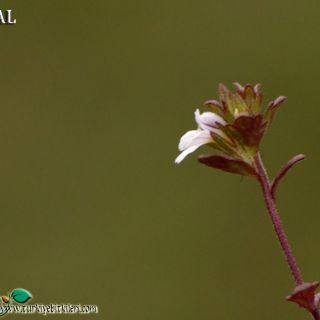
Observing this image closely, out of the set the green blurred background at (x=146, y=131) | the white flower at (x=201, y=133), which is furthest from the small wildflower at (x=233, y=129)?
the green blurred background at (x=146, y=131)

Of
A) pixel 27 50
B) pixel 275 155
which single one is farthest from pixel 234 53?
pixel 27 50

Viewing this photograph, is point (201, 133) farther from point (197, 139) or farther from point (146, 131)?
point (146, 131)

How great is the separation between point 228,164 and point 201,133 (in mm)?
19

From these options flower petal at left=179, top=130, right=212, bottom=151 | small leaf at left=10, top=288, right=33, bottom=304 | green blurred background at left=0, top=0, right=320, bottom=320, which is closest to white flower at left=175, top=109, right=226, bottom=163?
flower petal at left=179, top=130, right=212, bottom=151

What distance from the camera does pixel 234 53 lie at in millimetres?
2459

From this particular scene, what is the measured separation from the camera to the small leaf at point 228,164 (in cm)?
37

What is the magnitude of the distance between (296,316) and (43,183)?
0.77 meters

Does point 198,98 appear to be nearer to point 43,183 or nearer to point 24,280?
point 43,183

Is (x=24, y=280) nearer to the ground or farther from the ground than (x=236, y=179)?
nearer to the ground

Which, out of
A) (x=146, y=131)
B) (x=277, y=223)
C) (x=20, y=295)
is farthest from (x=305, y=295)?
(x=146, y=131)

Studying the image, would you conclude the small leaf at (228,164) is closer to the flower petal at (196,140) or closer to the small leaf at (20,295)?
the flower petal at (196,140)

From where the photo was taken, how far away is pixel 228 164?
37 centimetres

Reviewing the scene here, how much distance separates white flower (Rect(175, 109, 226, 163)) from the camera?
1.22 ft

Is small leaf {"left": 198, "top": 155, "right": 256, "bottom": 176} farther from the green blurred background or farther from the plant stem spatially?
the green blurred background
